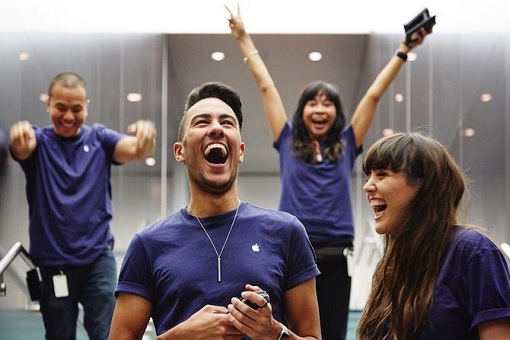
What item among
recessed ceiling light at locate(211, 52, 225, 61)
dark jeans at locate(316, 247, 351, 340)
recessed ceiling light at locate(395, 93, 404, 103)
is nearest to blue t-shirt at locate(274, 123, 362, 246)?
dark jeans at locate(316, 247, 351, 340)

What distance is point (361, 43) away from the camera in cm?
1166

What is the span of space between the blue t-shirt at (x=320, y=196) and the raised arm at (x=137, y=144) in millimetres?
683

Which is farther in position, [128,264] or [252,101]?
[252,101]

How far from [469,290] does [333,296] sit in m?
2.26

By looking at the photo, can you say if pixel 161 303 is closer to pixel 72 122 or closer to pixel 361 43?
pixel 72 122

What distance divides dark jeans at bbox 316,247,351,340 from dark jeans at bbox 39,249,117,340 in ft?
3.08

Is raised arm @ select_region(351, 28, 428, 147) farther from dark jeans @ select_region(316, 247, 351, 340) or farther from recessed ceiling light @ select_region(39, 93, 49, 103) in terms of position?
recessed ceiling light @ select_region(39, 93, 49, 103)

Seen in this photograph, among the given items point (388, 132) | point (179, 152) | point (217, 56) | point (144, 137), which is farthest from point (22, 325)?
point (217, 56)

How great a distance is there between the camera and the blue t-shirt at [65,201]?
4.31 meters

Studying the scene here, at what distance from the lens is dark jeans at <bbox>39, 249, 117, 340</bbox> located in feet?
14.0
